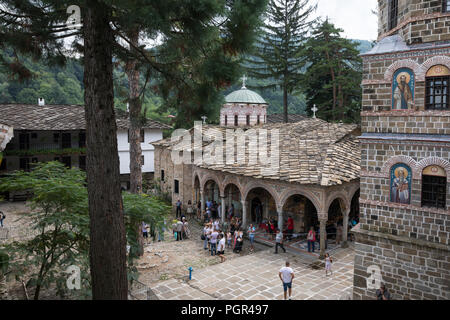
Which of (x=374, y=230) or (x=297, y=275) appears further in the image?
(x=297, y=275)

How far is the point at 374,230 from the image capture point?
9.27 meters

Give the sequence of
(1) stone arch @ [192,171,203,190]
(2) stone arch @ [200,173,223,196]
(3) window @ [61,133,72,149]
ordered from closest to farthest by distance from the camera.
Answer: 1. (2) stone arch @ [200,173,223,196]
2. (1) stone arch @ [192,171,203,190]
3. (3) window @ [61,133,72,149]

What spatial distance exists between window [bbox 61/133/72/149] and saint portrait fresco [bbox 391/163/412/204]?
924 inches

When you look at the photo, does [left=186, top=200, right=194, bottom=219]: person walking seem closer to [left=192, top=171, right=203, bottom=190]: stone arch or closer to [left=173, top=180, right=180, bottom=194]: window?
[left=192, top=171, right=203, bottom=190]: stone arch

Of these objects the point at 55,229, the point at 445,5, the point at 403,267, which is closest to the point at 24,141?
the point at 55,229

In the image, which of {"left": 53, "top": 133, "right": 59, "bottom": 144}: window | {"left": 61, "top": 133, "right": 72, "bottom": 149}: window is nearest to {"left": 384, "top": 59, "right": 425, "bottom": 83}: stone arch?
{"left": 61, "top": 133, "right": 72, "bottom": 149}: window

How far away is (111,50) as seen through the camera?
18.4ft

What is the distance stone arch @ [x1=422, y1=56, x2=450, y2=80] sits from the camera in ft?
25.9

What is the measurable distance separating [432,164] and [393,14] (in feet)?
13.7

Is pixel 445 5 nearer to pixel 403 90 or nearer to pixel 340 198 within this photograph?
pixel 403 90

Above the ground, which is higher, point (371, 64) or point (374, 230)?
point (371, 64)

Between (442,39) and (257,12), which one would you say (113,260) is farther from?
(442,39)

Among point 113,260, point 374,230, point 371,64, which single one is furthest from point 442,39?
point 113,260
